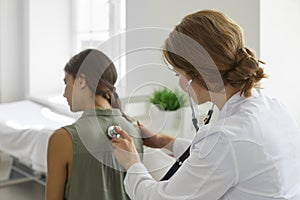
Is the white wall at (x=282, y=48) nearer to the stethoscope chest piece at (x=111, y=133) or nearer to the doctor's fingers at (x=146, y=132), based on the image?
the doctor's fingers at (x=146, y=132)

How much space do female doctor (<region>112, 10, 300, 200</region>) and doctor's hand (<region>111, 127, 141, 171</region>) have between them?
0.21ft

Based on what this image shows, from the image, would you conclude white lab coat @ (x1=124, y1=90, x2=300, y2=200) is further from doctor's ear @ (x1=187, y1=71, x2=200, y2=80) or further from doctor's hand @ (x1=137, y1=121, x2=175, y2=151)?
doctor's hand @ (x1=137, y1=121, x2=175, y2=151)

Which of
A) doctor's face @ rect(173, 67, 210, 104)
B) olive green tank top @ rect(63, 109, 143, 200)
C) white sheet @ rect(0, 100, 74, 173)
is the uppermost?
doctor's face @ rect(173, 67, 210, 104)

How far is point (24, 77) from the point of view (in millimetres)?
4340

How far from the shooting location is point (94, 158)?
1404 millimetres

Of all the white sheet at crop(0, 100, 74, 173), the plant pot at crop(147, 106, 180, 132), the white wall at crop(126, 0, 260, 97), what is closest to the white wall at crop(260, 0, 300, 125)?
the white wall at crop(126, 0, 260, 97)

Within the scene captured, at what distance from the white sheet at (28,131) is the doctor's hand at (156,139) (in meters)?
1.58

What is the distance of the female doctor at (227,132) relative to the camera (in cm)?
93

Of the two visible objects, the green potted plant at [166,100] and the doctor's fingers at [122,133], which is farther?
the green potted plant at [166,100]

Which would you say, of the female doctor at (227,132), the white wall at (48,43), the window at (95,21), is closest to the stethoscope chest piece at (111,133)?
the female doctor at (227,132)

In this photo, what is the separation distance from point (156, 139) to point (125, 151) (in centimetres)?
29

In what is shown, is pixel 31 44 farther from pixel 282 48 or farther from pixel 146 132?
pixel 146 132

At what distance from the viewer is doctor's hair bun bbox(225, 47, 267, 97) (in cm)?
100

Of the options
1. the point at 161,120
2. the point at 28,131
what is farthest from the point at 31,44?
the point at 161,120
